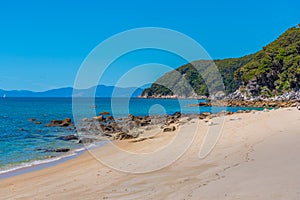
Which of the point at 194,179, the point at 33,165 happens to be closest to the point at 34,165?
the point at 33,165

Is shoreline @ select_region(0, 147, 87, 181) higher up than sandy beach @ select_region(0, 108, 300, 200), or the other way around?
sandy beach @ select_region(0, 108, 300, 200)

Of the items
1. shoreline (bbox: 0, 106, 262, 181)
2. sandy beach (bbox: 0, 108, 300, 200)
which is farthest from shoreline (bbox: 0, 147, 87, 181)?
sandy beach (bbox: 0, 108, 300, 200)

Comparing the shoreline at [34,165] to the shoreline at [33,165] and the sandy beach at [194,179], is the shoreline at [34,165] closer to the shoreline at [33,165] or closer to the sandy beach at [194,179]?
the shoreline at [33,165]

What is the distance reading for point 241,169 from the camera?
295 inches

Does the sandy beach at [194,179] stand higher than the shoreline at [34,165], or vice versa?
the sandy beach at [194,179]

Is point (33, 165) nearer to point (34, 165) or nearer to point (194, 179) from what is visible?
point (34, 165)

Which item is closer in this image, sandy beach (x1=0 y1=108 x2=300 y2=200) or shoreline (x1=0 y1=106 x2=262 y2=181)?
sandy beach (x1=0 y1=108 x2=300 y2=200)

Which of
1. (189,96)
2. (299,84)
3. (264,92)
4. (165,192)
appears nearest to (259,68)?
(264,92)

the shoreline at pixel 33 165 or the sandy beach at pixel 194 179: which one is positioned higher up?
the sandy beach at pixel 194 179

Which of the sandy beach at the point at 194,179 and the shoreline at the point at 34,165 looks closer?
the sandy beach at the point at 194,179

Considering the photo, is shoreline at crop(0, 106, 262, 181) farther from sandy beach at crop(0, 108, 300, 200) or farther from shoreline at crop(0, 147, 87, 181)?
sandy beach at crop(0, 108, 300, 200)

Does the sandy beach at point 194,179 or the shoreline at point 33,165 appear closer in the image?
the sandy beach at point 194,179

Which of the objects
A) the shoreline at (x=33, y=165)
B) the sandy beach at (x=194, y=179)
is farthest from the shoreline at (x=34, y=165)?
the sandy beach at (x=194, y=179)

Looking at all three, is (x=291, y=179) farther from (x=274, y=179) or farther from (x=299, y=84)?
(x=299, y=84)
